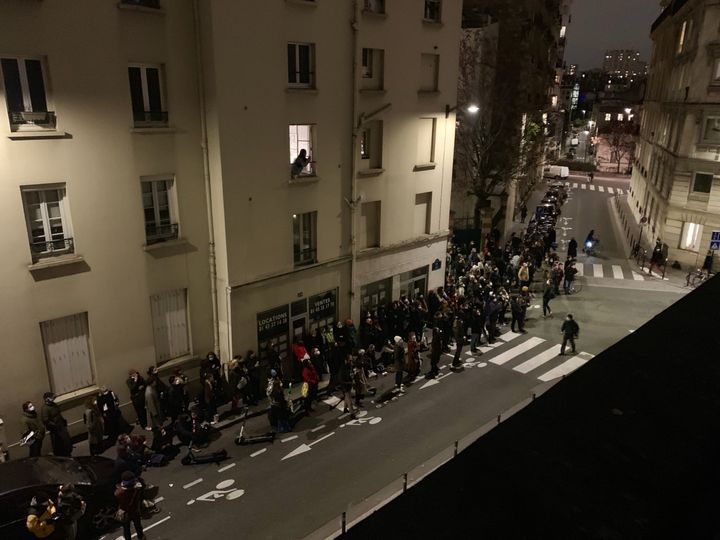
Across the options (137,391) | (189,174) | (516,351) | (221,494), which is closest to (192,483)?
(221,494)

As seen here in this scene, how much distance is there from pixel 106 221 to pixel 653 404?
43.8 ft

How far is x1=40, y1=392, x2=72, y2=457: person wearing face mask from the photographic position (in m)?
12.8

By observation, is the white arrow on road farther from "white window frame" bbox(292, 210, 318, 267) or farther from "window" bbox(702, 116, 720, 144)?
"window" bbox(702, 116, 720, 144)

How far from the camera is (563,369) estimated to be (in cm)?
1886

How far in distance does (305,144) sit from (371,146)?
10.0 feet

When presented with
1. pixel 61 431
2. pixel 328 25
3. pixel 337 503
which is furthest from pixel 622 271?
pixel 61 431

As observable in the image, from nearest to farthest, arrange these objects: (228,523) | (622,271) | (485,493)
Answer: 1. (485,493)
2. (228,523)
3. (622,271)

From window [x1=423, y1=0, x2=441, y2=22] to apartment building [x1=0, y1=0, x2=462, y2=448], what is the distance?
108 millimetres

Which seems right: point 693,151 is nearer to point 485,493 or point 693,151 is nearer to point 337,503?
point 337,503

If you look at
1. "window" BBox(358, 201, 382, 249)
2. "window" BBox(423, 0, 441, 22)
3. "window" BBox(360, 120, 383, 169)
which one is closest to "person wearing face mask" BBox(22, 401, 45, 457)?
"window" BBox(358, 201, 382, 249)

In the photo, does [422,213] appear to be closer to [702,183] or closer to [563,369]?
[563,369]

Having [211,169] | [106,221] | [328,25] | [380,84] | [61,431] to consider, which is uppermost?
[328,25]

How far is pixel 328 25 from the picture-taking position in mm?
16719

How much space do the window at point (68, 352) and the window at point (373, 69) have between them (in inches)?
476
